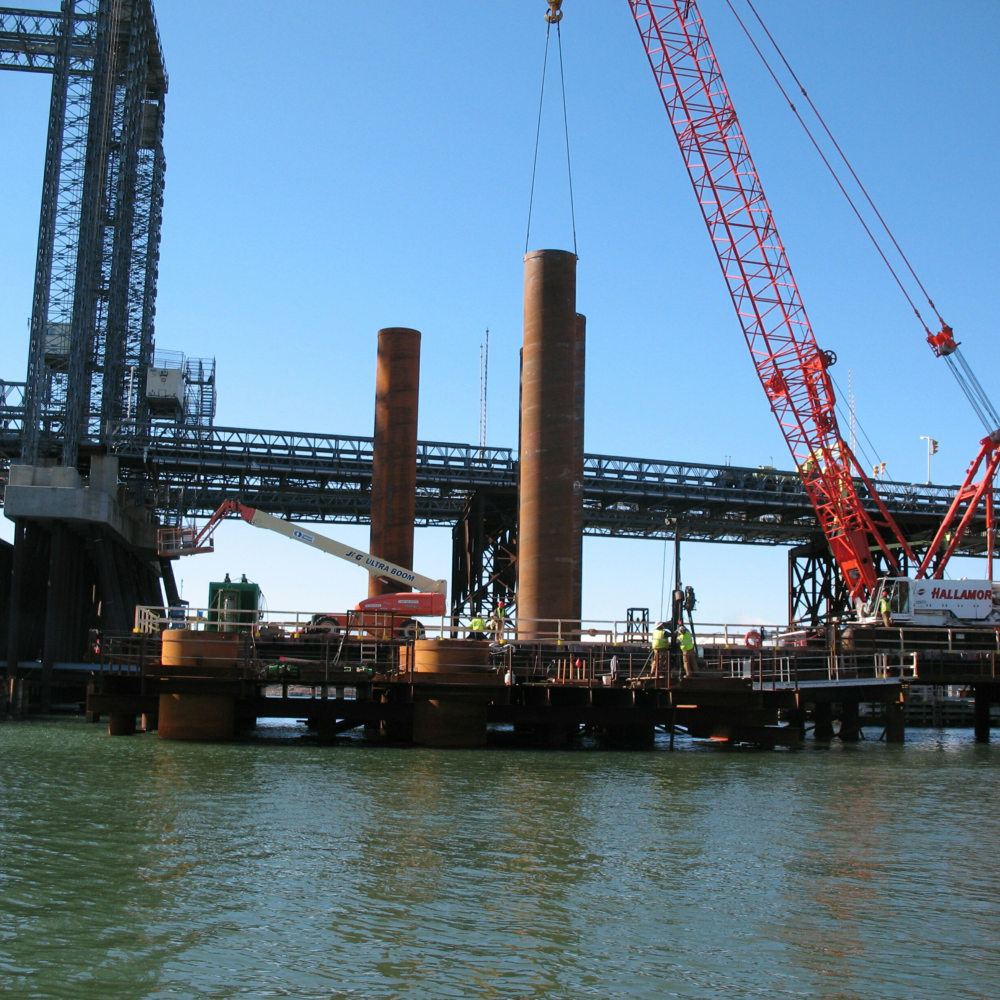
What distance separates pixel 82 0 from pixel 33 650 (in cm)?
3253

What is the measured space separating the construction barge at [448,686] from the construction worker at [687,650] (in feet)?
0.25

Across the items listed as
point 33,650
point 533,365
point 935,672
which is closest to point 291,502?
point 33,650

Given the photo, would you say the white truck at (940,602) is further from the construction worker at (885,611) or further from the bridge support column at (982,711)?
the bridge support column at (982,711)

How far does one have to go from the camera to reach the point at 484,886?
13734 mm

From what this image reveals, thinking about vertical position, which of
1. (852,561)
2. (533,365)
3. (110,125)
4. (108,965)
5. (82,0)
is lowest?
(108,965)

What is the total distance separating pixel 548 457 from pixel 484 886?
25.2 meters

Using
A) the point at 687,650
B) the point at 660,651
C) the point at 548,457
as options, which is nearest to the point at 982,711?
the point at 687,650

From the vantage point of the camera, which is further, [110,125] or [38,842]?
[110,125]

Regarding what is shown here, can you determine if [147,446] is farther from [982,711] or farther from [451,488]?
[982,711]

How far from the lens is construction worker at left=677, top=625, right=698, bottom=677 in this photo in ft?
109

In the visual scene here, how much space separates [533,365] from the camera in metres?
38.6

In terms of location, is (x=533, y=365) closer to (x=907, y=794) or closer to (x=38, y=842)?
(x=907, y=794)

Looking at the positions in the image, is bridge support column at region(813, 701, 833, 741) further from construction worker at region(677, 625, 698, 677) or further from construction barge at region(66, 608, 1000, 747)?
construction worker at region(677, 625, 698, 677)

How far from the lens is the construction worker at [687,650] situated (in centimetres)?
3319
